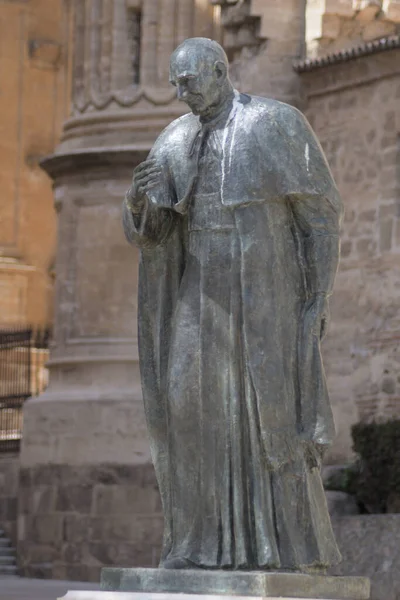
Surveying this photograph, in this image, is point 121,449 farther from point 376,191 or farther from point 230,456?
point 230,456

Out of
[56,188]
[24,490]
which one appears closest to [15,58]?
[56,188]

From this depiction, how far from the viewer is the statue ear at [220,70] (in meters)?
7.99

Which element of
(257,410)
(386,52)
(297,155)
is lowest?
(257,410)

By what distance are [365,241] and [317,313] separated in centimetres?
1224

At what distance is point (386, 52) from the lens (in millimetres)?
19906

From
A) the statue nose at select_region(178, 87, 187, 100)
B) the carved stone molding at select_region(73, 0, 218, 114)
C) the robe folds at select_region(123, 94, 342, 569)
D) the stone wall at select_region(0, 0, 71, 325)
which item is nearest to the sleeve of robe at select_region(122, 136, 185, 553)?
the robe folds at select_region(123, 94, 342, 569)

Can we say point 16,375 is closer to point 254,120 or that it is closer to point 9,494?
point 9,494

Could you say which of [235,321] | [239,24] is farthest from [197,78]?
[239,24]

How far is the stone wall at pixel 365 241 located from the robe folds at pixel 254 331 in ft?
36.6

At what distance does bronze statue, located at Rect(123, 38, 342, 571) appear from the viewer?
7.65m

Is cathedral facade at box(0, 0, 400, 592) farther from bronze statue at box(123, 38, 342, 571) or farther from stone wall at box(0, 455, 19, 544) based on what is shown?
bronze statue at box(123, 38, 342, 571)

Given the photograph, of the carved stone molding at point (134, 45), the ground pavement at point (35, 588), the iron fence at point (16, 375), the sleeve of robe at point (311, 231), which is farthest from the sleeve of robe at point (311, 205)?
the iron fence at point (16, 375)

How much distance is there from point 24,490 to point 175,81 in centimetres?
1425

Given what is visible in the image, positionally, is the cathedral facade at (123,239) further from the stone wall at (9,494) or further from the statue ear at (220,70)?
the statue ear at (220,70)
